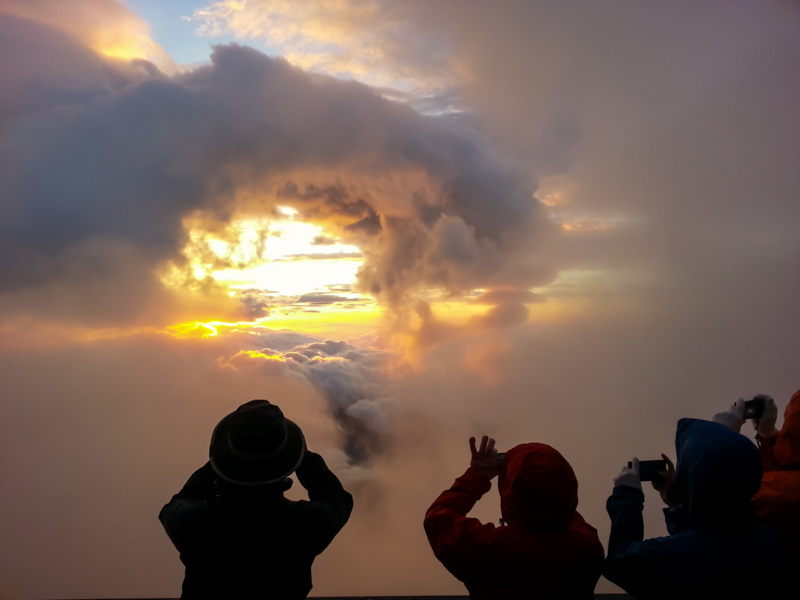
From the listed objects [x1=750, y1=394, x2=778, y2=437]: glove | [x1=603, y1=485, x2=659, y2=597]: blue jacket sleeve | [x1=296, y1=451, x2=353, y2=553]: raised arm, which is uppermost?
[x1=750, y1=394, x2=778, y2=437]: glove

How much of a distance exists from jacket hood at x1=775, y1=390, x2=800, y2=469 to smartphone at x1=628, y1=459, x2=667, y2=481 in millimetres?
721

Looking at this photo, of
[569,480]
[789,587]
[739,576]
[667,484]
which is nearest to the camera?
[739,576]

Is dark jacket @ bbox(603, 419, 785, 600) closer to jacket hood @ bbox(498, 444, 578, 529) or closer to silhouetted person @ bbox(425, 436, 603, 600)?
silhouetted person @ bbox(425, 436, 603, 600)

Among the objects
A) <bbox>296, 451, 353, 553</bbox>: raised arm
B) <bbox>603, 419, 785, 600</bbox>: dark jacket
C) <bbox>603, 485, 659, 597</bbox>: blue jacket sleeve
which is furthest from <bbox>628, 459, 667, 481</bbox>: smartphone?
<bbox>296, 451, 353, 553</bbox>: raised arm

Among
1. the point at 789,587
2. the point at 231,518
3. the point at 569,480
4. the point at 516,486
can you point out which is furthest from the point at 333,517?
the point at 789,587

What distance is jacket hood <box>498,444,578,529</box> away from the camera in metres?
2.38

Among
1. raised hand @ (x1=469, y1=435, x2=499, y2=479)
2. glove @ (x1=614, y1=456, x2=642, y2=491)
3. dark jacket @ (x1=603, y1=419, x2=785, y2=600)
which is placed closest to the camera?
dark jacket @ (x1=603, y1=419, x2=785, y2=600)

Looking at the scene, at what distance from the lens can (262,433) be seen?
2367 millimetres

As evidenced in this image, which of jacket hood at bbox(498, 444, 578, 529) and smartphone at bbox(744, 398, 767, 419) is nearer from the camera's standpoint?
jacket hood at bbox(498, 444, 578, 529)

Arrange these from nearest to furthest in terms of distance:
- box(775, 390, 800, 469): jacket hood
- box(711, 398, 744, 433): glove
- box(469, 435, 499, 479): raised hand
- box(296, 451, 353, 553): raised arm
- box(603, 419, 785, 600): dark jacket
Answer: box(603, 419, 785, 600): dark jacket
box(296, 451, 353, 553): raised arm
box(469, 435, 499, 479): raised hand
box(775, 390, 800, 469): jacket hood
box(711, 398, 744, 433): glove

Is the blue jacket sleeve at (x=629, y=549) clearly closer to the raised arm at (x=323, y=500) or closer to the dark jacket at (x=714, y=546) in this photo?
the dark jacket at (x=714, y=546)

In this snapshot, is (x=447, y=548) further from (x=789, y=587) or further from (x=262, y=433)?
(x=789, y=587)

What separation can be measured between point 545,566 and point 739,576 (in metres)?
0.84

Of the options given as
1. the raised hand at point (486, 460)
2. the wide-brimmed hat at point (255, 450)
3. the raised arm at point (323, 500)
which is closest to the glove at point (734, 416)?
the raised hand at point (486, 460)
